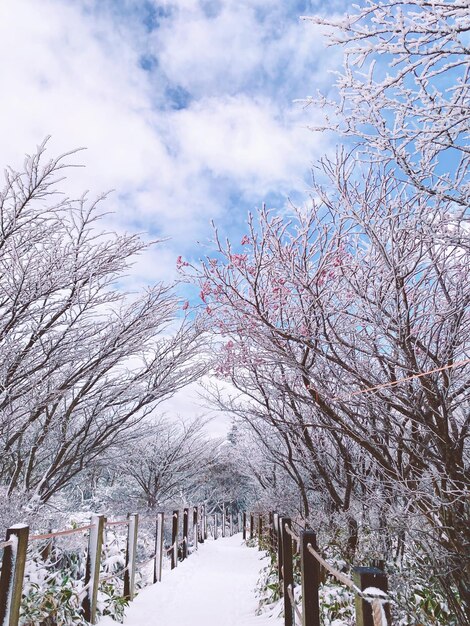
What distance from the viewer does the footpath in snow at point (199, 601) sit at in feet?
18.7

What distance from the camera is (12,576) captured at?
3166 millimetres

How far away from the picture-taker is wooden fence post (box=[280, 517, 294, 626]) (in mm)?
4642

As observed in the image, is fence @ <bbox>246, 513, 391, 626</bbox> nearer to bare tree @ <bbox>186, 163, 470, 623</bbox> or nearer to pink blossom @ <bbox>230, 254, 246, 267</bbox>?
bare tree @ <bbox>186, 163, 470, 623</bbox>

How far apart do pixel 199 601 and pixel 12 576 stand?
4.80 m

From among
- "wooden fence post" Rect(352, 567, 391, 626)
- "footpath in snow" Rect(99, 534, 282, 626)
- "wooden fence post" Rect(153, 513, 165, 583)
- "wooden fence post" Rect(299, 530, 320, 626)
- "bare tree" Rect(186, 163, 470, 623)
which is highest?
"bare tree" Rect(186, 163, 470, 623)

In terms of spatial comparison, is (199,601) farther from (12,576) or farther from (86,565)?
(12,576)

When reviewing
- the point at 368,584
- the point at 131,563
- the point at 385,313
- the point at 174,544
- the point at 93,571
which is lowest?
the point at 174,544

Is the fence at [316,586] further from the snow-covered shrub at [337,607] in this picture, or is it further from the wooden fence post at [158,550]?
the wooden fence post at [158,550]

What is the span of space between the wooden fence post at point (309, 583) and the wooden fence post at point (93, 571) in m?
2.90

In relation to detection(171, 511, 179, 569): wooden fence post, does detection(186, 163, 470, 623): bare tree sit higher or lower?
higher

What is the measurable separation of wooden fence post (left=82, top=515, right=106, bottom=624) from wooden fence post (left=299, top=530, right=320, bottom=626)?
290 cm

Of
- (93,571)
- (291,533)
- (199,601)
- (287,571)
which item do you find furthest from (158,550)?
(291,533)

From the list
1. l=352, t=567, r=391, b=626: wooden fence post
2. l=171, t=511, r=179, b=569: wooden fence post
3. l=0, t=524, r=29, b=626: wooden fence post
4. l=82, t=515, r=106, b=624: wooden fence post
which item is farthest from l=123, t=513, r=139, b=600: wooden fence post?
l=352, t=567, r=391, b=626: wooden fence post

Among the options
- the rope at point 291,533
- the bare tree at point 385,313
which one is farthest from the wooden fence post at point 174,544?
the bare tree at point 385,313
